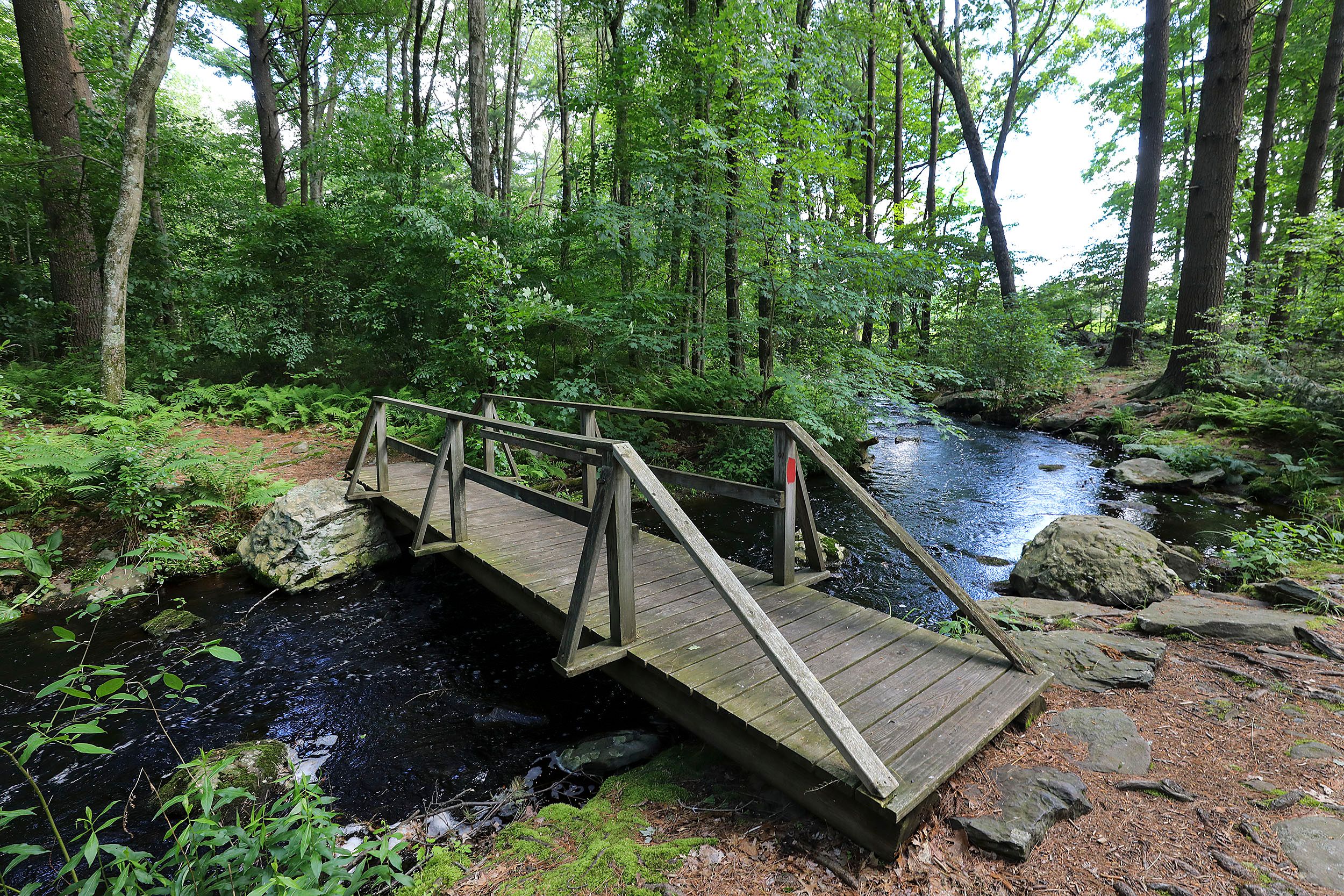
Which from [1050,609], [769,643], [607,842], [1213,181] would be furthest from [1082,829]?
[1213,181]

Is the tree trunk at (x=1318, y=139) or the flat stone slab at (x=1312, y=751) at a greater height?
the tree trunk at (x=1318, y=139)

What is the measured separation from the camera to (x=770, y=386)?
9.61 metres

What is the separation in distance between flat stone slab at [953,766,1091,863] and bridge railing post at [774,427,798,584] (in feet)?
6.12

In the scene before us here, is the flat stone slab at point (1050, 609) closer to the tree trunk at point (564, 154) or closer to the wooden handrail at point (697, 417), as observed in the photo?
the wooden handrail at point (697, 417)

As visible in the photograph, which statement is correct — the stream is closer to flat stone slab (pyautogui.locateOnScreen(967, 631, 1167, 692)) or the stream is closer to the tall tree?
flat stone slab (pyautogui.locateOnScreen(967, 631, 1167, 692))

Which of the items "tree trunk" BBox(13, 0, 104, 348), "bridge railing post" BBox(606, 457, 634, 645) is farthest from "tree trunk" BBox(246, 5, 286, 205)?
"bridge railing post" BBox(606, 457, 634, 645)

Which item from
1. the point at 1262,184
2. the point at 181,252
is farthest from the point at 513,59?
the point at 1262,184

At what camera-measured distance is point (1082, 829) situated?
233cm

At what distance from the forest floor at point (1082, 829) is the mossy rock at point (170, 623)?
439cm

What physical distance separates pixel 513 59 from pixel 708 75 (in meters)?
14.2

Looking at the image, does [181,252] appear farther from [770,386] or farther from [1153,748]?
[1153,748]

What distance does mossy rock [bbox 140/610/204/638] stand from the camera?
5.08 m

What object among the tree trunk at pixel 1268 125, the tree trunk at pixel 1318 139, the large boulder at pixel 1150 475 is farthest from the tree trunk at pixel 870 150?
the tree trunk at pixel 1268 125

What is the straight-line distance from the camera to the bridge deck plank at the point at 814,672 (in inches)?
96.1
